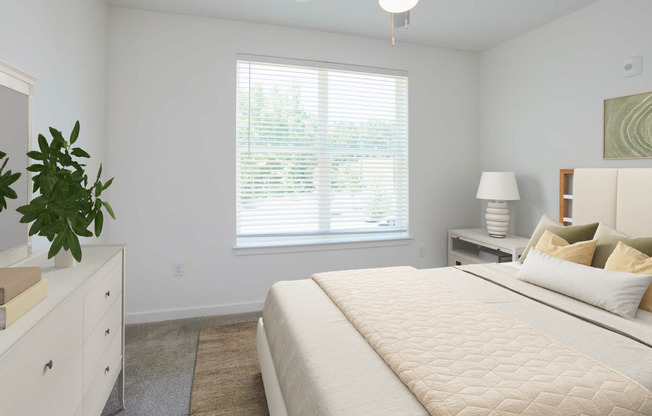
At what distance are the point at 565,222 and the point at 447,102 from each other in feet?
5.54

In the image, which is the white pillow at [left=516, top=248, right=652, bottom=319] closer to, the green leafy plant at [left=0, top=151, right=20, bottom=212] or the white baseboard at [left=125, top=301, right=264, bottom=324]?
the white baseboard at [left=125, top=301, right=264, bottom=324]

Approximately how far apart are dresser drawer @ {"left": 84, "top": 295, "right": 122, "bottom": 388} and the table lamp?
10.0 feet

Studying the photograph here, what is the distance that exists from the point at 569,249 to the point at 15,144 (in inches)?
113

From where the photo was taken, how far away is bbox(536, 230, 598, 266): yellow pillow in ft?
6.91

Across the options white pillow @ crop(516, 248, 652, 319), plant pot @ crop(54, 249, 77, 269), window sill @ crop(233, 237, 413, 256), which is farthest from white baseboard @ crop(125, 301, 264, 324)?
white pillow @ crop(516, 248, 652, 319)

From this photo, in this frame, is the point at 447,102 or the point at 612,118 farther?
the point at 447,102

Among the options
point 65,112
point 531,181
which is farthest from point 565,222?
point 65,112

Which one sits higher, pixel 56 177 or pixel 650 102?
pixel 650 102

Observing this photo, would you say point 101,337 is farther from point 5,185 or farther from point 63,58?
point 63,58

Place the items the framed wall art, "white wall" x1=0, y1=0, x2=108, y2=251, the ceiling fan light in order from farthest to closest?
the framed wall art, the ceiling fan light, "white wall" x1=0, y1=0, x2=108, y2=251

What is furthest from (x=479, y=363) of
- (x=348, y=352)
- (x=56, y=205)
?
(x=56, y=205)

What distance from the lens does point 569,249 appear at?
2.16 m

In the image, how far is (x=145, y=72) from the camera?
3047 millimetres

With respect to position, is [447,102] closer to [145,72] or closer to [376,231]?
[376,231]
